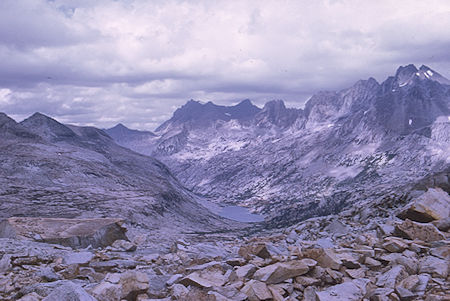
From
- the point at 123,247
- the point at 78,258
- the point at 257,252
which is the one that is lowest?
the point at 123,247

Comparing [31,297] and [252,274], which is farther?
[252,274]

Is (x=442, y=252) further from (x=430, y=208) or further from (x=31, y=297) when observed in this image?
(x=31, y=297)

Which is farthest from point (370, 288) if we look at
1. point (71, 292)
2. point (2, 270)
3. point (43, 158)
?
point (43, 158)

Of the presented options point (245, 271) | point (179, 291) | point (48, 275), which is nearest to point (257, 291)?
point (245, 271)

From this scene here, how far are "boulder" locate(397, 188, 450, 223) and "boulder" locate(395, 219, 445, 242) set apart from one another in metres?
5.79

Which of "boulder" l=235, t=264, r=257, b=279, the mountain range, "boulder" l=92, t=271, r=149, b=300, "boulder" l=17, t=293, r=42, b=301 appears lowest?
the mountain range

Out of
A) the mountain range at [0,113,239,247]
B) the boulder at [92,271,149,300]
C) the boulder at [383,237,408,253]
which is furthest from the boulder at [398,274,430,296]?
the mountain range at [0,113,239,247]

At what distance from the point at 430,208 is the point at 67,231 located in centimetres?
2642

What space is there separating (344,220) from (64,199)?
80657 millimetres

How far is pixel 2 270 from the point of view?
18391 millimetres

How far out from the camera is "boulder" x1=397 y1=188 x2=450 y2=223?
2559cm

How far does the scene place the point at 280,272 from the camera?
15.2m

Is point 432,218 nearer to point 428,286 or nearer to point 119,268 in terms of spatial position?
point 428,286

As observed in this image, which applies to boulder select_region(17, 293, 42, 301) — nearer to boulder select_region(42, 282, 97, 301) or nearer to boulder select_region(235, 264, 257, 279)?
boulder select_region(42, 282, 97, 301)
